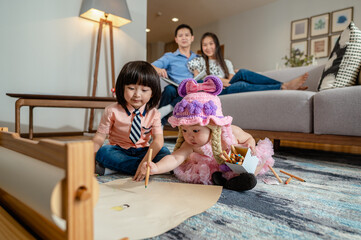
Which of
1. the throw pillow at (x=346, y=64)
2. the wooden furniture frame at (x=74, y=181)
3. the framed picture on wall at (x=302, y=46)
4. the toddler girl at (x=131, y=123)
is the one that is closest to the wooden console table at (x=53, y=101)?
the toddler girl at (x=131, y=123)

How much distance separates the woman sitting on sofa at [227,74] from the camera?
1.80 metres

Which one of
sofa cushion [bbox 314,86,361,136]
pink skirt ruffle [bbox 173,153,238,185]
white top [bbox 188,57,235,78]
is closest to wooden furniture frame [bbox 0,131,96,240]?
pink skirt ruffle [bbox 173,153,238,185]

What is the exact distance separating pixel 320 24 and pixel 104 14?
345 centimetres

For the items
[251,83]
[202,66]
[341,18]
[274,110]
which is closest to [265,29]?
[341,18]

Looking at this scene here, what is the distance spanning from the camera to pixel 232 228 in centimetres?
49

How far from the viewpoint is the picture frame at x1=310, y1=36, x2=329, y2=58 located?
3.85 meters

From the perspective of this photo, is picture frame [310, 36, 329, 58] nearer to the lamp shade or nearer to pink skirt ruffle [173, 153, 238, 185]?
the lamp shade

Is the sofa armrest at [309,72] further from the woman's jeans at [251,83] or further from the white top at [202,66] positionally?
the white top at [202,66]

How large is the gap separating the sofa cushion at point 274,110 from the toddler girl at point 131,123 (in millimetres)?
845

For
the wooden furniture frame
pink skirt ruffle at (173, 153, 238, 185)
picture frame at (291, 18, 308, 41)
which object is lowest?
pink skirt ruffle at (173, 153, 238, 185)

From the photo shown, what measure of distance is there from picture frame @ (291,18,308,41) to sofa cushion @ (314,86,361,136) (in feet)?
10.9

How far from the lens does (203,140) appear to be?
31.6 inches

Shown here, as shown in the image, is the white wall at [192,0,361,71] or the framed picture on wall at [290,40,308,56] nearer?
the white wall at [192,0,361,71]

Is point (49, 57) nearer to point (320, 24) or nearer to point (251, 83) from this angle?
point (251, 83)
